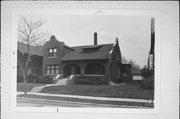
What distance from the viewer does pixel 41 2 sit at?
3873 mm

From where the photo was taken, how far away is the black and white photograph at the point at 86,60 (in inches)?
150

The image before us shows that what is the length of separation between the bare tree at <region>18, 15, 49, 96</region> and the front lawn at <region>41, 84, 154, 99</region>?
0.67m

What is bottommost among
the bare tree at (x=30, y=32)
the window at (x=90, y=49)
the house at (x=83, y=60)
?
the house at (x=83, y=60)

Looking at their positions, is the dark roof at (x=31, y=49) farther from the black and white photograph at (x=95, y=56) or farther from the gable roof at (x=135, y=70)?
the gable roof at (x=135, y=70)

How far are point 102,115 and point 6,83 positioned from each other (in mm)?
1609

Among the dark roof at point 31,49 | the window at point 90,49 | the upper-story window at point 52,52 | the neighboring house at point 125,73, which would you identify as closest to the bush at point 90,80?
the neighboring house at point 125,73

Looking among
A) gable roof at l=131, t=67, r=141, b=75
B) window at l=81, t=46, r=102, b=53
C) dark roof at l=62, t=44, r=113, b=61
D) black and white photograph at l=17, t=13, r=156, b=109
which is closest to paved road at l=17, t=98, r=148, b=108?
black and white photograph at l=17, t=13, r=156, b=109

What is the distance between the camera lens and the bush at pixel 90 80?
3.90 meters

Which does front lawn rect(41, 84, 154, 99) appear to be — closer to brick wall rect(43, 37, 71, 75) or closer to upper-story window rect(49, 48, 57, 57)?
brick wall rect(43, 37, 71, 75)

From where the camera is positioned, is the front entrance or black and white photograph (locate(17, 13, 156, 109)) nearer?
black and white photograph (locate(17, 13, 156, 109))

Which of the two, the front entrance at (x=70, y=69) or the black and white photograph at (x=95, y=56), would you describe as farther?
the front entrance at (x=70, y=69)

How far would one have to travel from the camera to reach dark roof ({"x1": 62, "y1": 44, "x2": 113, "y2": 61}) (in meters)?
3.86

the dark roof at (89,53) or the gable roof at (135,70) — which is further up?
the dark roof at (89,53)

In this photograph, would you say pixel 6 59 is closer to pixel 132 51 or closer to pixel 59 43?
pixel 59 43
